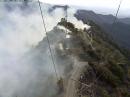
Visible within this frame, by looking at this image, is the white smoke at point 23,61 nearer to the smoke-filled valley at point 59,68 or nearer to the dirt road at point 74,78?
the smoke-filled valley at point 59,68

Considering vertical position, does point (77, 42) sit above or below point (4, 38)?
above

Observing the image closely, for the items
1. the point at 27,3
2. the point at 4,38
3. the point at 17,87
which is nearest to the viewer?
the point at 17,87

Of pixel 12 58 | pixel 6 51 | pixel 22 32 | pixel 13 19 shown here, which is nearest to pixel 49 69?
pixel 12 58

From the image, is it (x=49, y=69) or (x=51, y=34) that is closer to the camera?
(x=49, y=69)

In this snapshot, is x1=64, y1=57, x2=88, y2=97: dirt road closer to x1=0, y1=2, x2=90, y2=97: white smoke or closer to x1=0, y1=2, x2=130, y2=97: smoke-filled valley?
x1=0, y1=2, x2=130, y2=97: smoke-filled valley

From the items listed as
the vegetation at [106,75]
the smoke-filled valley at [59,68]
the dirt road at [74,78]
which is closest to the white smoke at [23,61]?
the smoke-filled valley at [59,68]

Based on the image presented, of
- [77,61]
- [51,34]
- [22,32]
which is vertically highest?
[77,61]

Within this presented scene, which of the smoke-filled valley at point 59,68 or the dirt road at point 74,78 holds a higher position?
the dirt road at point 74,78

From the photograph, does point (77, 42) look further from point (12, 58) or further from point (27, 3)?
point (27, 3)

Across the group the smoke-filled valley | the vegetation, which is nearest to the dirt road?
the smoke-filled valley
